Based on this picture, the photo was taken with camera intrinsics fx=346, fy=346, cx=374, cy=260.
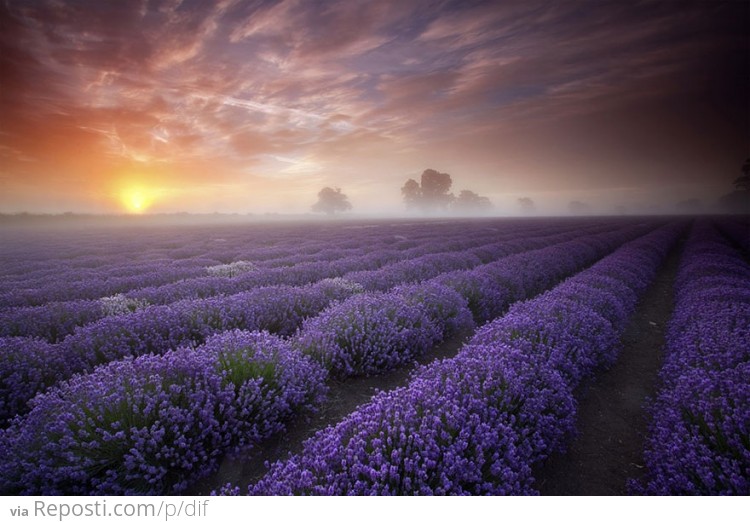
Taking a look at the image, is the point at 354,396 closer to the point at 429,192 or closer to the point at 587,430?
the point at 587,430

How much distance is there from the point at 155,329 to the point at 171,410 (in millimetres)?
2541

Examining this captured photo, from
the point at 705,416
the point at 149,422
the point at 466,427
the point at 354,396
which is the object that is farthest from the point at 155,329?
the point at 705,416

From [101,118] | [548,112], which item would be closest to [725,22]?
[548,112]

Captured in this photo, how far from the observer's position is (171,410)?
236cm

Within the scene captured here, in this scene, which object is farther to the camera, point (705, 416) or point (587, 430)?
point (587, 430)

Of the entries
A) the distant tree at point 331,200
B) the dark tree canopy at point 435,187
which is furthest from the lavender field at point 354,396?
the distant tree at point 331,200

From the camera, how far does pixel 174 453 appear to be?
2.29m

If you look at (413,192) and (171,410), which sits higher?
(413,192)

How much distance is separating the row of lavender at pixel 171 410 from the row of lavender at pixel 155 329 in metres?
0.42

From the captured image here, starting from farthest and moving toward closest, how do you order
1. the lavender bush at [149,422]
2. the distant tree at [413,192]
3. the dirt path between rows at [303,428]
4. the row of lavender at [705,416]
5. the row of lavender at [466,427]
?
the distant tree at [413,192]
the dirt path between rows at [303,428]
the lavender bush at [149,422]
the row of lavender at [705,416]
the row of lavender at [466,427]

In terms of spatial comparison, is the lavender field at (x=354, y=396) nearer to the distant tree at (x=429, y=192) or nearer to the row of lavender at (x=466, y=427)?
the row of lavender at (x=466, y=427)

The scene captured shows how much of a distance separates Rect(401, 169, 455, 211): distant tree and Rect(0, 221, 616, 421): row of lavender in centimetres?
7434

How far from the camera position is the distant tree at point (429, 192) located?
78.1m

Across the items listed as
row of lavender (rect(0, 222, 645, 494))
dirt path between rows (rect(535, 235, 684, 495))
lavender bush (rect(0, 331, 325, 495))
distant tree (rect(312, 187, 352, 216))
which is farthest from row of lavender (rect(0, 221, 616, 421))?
distant tree (rect(312, 187, 352, 216))
